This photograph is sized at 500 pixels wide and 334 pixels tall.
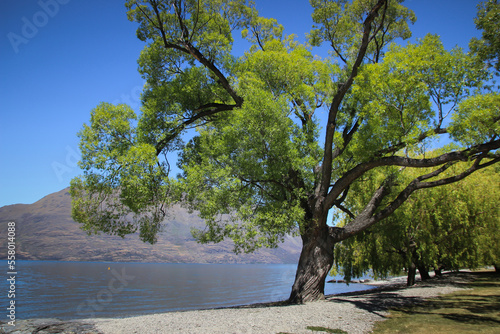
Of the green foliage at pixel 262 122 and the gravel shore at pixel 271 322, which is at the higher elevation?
the green foliage at pixel 262 122

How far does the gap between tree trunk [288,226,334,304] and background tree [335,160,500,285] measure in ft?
20.3

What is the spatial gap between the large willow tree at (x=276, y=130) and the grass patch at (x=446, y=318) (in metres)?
4.07

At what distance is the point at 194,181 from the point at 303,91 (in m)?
7.19

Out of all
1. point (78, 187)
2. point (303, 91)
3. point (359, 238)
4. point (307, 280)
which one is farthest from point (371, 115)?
point (78, 187)

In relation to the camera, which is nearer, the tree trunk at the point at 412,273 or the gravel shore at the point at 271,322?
the gravel shore at the point at 271,322

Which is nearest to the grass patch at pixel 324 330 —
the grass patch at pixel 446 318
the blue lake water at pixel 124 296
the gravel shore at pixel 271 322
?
the gravel shore at pixel 271 322

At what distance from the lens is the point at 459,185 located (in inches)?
807

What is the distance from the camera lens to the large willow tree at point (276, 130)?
11141 millimetres

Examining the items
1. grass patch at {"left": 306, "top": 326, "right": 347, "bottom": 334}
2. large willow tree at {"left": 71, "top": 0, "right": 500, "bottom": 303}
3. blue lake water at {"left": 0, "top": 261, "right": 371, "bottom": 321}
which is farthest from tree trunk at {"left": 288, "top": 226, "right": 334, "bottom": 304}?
blue lake water at {"left": 0, "top": 261, "right": 371, "bottom": 321}

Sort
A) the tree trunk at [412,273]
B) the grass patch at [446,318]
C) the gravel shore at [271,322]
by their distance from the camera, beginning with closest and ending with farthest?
the grass patch at [446,318]
the gravel shore at [271,322]
the tree trunk at [412,273]

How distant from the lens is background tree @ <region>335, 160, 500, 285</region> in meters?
19.7

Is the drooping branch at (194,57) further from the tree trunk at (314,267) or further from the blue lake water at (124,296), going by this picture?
the blue lake water at (124,296)

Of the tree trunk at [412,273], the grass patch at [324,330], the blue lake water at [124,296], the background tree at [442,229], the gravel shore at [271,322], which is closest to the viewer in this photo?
the grass patch at [324,330]

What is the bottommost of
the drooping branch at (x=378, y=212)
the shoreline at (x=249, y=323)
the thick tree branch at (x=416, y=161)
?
the shoreline at (x=249, y=323)
